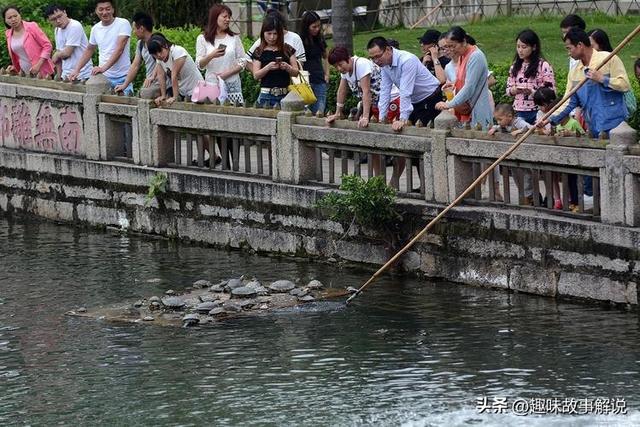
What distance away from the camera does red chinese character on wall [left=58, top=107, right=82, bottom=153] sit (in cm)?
1673

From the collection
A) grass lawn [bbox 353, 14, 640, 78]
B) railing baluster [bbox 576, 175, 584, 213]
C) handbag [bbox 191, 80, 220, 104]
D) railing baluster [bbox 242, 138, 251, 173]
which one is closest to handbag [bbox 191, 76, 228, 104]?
handbag [bbox 191, 80, 220, 104]

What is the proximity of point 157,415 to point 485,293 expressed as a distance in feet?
12.2

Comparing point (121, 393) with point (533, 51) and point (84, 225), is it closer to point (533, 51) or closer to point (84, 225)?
point (533, 51)

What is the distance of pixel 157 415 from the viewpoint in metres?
10.1

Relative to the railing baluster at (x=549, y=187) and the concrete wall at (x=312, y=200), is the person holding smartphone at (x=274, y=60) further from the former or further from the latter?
the railing baluster at (x=549, y=187)

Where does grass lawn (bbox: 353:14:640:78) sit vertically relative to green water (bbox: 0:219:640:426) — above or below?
above

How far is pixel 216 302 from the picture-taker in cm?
1283

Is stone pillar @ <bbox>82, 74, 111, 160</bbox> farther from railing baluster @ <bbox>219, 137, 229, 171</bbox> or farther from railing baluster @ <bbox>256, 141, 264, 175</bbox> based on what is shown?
railing baluster @ <bbox>256, 141, 264, 175</bbox>

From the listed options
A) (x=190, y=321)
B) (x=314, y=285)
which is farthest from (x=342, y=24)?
(x=190, y=321)

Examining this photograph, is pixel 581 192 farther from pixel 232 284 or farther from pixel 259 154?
pixel 259 154

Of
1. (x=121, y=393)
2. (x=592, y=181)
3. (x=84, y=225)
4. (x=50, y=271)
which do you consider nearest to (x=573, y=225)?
(x=592, y=181)

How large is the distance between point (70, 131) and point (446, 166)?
5.23m

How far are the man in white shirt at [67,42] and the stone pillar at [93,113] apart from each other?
0.94 meters

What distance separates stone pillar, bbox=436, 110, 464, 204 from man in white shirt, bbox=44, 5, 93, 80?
543cm
